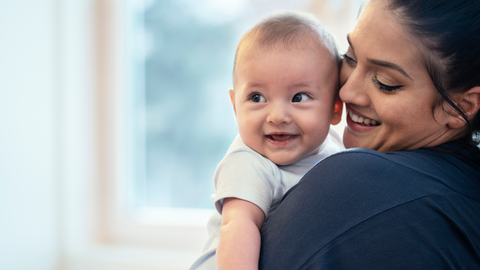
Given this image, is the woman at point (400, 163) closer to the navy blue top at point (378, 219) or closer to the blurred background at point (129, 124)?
the navy blue top at point (378, 219)

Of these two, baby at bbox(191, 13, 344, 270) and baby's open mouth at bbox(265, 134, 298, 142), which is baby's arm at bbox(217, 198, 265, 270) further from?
baby's open mouth at bbox(265, 134, 298, 142)

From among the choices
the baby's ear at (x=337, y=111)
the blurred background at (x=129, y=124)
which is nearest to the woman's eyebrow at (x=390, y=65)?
the baby's ear at (x=337, y=111)

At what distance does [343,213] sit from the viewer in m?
0.74

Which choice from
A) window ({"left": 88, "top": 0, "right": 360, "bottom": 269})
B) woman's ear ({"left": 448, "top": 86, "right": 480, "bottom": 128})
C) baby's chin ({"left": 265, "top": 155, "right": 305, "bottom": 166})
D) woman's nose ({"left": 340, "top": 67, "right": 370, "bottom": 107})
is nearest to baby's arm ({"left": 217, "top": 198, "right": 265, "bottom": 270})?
baby's chin ({"left": 265, "top": 155, "right": 305, "bottom": 166})

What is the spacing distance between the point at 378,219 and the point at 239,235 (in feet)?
0.95

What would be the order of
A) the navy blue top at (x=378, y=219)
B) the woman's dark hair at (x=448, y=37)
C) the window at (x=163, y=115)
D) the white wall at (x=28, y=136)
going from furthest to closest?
1. the window at (x=163, y=115)
2. the white wall at (x=28, y=136)
3. the woman's dark hair at (x=448, y=37)
4. the navy blue top at (x=378, y=219)

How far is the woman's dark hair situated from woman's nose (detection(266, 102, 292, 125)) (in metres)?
0.33

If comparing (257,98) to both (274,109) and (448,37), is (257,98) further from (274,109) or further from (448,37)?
(448,37)

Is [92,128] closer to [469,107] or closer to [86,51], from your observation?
[86,51]

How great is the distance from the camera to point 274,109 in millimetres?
999

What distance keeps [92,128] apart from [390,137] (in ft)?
5.73

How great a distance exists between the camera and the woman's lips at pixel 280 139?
104cm

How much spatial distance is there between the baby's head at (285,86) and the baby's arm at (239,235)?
0.17 metres

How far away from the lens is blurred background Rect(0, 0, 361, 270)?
205 cm
